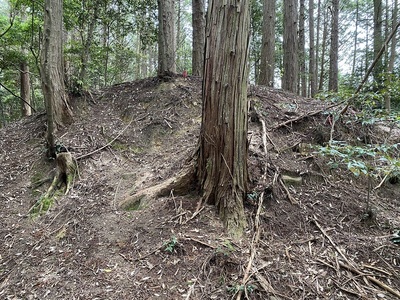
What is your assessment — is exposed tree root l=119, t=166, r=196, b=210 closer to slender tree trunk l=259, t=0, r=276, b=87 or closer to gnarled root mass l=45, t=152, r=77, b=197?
gnarled root mass l=45, t=152, r=77, b=197

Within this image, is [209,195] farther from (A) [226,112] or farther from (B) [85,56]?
(B) [85,56]

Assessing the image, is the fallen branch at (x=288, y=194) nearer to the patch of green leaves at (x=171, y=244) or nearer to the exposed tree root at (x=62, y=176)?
the patch of green leaves at (x=171, y=244)

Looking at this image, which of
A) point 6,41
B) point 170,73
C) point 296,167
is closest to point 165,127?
point 170,73

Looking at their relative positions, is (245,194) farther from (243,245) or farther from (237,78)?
(237,78)

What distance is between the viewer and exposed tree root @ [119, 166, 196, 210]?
359cm

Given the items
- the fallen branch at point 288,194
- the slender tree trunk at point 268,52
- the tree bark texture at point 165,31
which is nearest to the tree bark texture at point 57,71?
the tree bark texture at point 165,31

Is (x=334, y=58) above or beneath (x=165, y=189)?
above

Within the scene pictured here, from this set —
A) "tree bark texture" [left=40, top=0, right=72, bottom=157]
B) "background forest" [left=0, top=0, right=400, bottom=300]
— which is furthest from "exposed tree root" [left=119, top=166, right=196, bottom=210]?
"tree bark texture" [left=40, top=0, right=72, bottom=157]

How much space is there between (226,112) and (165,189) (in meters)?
1.35

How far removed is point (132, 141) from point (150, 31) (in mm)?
4520

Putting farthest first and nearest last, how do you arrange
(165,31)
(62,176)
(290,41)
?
(290,41), (165,31), (62,176)

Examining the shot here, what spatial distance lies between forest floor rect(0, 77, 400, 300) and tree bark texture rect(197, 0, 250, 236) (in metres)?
0.21

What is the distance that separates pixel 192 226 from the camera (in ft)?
10.4

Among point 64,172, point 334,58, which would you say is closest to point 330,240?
point 64,172
